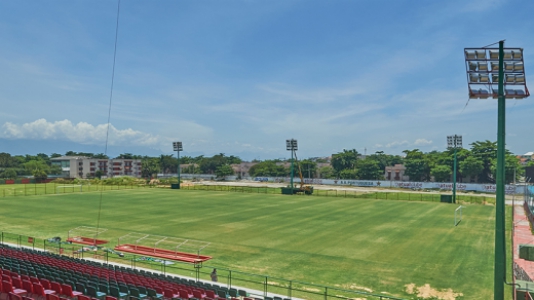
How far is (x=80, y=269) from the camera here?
1634 centimetres

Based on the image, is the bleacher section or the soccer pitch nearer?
the bleacher section

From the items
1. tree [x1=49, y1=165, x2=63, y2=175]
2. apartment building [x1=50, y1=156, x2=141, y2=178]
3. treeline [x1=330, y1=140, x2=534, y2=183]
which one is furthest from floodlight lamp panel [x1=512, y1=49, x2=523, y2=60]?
tree [x1=49, y1=165, x2=63, y2=175]

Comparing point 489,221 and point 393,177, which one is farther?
point 393,177

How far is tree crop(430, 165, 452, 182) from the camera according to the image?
105688 millimetres

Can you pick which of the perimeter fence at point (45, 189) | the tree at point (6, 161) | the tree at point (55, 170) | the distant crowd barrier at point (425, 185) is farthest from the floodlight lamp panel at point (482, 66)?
the tree at point (6, 161)

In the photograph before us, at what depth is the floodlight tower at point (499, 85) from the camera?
11.8m

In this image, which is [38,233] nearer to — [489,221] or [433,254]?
[433,254]

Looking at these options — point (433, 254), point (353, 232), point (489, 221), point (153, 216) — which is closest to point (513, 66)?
point (433, 254)

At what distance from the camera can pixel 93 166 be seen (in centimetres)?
16612

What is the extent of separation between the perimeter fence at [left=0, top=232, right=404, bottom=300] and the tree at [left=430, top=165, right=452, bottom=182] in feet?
315

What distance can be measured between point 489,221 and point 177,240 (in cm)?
3103

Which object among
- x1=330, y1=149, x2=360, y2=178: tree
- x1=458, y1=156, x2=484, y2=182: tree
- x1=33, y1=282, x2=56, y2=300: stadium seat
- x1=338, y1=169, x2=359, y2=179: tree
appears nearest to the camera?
x1=33, y1=282, x2=56, y2=300: stadium seat

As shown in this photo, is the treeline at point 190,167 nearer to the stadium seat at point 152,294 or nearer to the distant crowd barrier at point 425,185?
the distant crowd barrier at point 425,185

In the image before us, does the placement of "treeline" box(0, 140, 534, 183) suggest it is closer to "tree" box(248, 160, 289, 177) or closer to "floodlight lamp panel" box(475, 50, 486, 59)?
"tree" box(248, 160, 289, 177)
